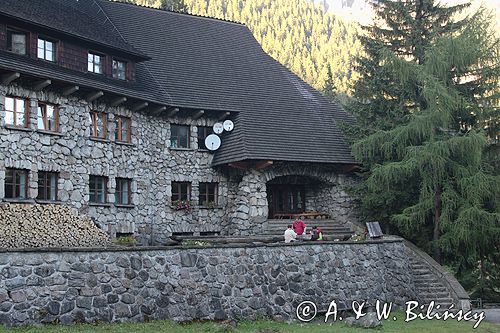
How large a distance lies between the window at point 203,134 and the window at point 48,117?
300 inches

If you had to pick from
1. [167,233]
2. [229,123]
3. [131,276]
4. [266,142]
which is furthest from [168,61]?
[131,276]

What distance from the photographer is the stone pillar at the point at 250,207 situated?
27109mm

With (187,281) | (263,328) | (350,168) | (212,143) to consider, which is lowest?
(263,328)

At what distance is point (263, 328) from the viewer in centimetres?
1605

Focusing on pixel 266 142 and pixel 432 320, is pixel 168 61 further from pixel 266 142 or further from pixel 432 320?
pixel 432 320

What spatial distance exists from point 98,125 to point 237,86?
8.46 m

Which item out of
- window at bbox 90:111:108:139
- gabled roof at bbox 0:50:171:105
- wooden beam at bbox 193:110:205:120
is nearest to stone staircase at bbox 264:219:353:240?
wooden beam at bbox 193:110:205:120

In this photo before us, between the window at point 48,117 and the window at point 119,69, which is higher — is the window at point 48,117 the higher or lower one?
the lower one

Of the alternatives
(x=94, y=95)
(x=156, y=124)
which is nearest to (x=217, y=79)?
(x=156, y=124)

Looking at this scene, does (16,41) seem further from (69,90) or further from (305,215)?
(305,215)

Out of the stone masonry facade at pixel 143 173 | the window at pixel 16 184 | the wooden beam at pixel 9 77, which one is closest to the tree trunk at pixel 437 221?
the stone masonry facade at pixel 143 173

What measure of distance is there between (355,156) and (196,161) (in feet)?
22.7

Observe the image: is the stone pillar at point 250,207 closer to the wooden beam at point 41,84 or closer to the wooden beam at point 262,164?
the wooden beam at point 262,164

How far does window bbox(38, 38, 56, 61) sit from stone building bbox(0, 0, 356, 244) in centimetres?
4
